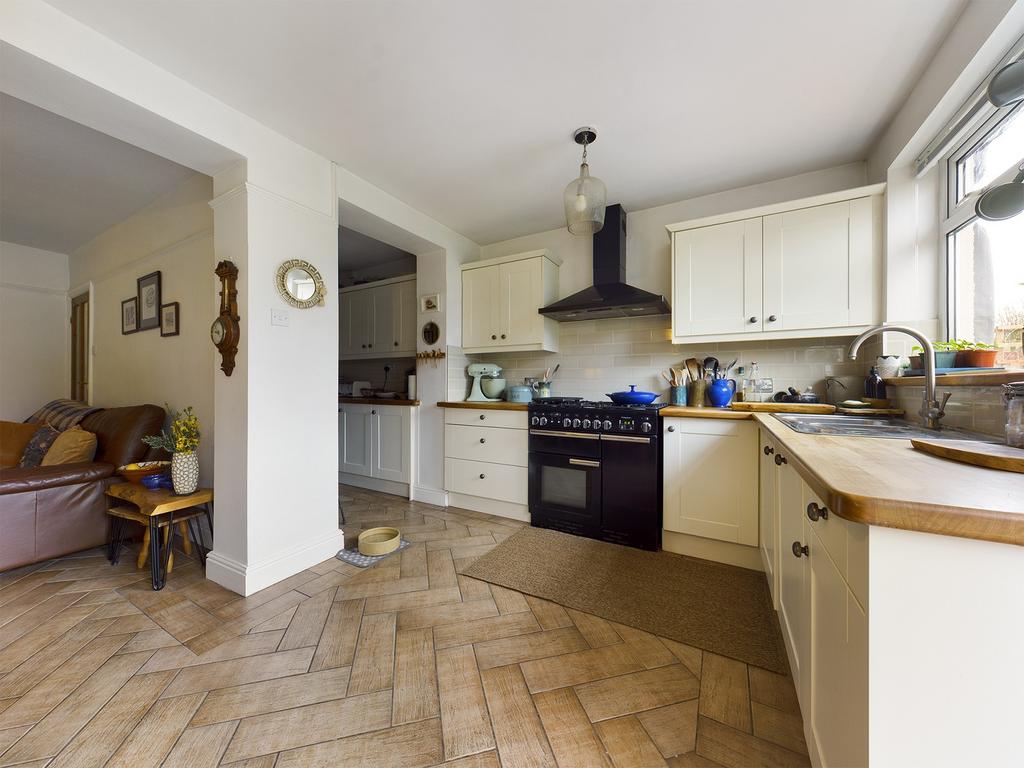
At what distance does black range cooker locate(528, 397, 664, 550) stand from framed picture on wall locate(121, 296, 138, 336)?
10.7 ft

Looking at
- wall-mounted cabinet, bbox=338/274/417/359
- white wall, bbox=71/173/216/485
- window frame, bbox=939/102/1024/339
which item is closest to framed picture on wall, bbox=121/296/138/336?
white wall, bbox=71/173/216/485

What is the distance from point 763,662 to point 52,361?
6688 millimetres

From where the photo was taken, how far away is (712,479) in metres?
2.32

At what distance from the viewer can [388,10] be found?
4.92 feet

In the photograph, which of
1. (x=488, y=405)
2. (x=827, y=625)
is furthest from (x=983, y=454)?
(x=488, y=405)

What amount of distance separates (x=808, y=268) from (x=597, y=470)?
5.88 feet

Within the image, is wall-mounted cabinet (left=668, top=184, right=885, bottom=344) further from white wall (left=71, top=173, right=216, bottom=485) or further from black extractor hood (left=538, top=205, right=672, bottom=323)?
white wall (left=71, top=173, right=216, bottom=485)

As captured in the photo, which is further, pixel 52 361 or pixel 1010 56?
pixel 52 361

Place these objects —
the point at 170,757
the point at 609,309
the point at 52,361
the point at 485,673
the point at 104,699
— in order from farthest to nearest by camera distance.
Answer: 1. the point at 52,361
2. the point at 609,309
3. the point at 485,673
4. the point at 104,699
5. the point at 170,757

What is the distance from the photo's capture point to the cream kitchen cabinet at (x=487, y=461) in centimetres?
305

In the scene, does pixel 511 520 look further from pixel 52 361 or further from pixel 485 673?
pixel 52 361

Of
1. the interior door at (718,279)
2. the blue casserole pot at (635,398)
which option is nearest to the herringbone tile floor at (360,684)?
the blue casserole pot at (635,398)

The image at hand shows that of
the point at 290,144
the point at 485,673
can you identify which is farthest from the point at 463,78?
the point at 485,673

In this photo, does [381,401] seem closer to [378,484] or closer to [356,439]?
[356,439]
